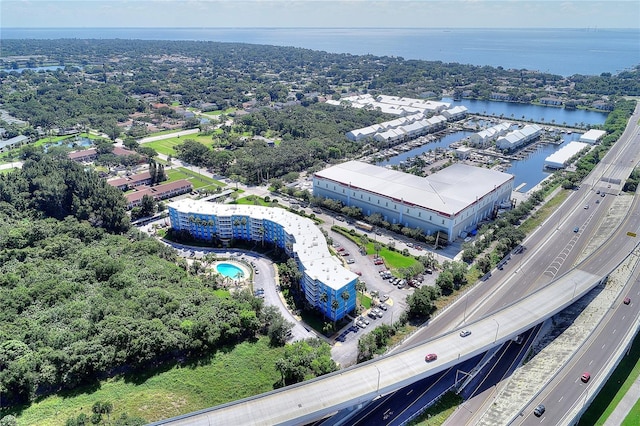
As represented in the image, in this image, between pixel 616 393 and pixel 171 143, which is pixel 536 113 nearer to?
pixel 171 143

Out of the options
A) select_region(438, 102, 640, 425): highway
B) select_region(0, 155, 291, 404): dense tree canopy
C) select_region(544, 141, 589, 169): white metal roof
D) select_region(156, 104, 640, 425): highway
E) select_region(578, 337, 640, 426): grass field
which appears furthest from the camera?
select_region(544, 141, 589, 169): white metal roof

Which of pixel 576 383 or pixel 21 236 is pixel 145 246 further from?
pixel 576 383

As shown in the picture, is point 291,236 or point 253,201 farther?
point 253,201

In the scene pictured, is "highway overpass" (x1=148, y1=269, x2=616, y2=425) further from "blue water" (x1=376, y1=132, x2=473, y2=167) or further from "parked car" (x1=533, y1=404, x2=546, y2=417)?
"blue water" (x1=376, y1=132, x2=473, y2=167)

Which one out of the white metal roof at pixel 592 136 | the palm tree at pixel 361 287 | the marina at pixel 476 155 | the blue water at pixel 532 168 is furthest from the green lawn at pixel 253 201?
the white metal roof at pixel 592 136

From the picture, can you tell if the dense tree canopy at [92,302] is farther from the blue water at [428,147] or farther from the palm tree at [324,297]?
the blue water at [428,147]

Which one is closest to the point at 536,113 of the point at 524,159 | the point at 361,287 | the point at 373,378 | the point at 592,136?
the point at 592,136

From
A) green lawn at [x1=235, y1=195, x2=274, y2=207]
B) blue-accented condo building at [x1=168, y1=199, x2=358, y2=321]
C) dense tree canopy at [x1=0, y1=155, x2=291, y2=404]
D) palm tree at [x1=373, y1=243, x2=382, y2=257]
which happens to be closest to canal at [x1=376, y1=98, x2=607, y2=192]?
green lawn at [x1=235, y1=195, x2=274, y2=207]
